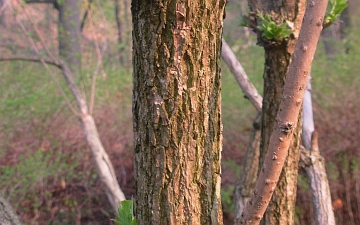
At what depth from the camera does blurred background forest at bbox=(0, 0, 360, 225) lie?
4715 millimetres

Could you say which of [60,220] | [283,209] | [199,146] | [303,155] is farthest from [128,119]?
[199,146]

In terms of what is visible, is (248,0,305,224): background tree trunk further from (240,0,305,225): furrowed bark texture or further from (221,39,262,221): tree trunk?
(221,39,262,221): tree trunk

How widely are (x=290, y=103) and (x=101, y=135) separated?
15.3ft

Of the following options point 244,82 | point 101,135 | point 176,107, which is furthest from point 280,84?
point 101,135

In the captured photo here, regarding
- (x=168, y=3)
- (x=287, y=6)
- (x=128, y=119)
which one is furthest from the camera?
(x=128, y=119)

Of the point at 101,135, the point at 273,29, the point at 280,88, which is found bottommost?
the point at 101,135

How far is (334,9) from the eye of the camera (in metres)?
1.74

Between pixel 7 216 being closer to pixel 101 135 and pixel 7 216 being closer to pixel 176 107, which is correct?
pixel 176 107

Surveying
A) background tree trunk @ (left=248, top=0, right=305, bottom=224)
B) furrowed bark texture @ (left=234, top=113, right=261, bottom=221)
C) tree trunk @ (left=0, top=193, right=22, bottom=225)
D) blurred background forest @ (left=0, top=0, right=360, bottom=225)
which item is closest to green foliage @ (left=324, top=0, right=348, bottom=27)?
background tree trunk @ (left=248, top=0, right=305, bottom=224)

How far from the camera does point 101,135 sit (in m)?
5.55

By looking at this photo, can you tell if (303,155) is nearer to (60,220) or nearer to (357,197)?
(357,197)

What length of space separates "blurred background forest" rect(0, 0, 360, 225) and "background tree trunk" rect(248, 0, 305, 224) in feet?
10.1

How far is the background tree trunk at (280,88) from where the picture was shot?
1.83 m

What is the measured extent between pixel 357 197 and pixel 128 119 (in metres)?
3.33
